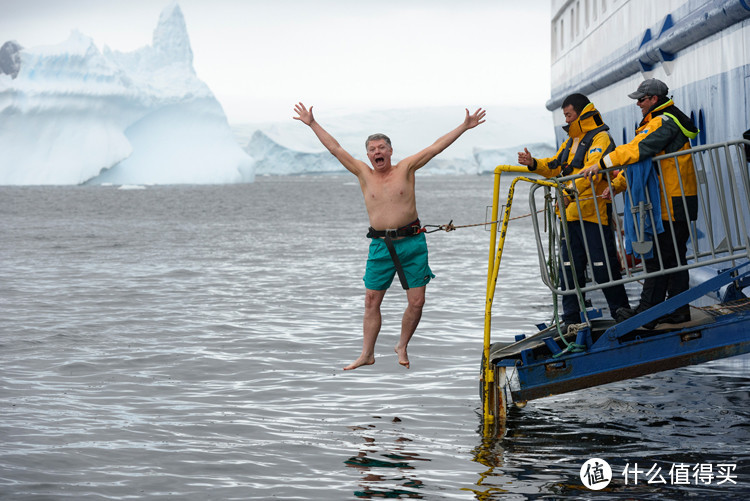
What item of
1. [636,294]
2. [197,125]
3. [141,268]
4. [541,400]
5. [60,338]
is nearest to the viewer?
[541,400]

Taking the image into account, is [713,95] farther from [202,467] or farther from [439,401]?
[202,467]

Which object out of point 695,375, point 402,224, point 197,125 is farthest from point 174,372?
point 197,125

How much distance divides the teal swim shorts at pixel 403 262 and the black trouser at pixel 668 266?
1.44 meters

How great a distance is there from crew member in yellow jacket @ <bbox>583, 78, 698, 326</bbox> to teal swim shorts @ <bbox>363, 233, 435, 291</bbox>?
50.6 inches

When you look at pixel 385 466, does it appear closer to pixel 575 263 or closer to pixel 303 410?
pixel 303 410

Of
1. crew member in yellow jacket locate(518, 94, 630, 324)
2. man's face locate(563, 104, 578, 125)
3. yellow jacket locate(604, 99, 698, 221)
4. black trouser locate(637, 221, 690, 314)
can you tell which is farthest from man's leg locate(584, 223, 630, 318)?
man's face locate(563, 104, 578, 125)

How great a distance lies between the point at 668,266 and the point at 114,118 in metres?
78.0

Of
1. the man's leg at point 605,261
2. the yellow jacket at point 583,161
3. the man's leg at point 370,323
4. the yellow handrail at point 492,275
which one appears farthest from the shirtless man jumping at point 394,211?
the man's leg at point 605,261

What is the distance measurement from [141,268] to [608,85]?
9.47 metres

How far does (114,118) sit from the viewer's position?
263 feet

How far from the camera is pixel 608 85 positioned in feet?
56.0

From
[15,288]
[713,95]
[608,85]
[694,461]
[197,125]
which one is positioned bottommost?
[694,461]

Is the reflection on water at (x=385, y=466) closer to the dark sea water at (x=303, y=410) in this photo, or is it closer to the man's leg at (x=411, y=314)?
the dark sea water at (x=303, y=410)

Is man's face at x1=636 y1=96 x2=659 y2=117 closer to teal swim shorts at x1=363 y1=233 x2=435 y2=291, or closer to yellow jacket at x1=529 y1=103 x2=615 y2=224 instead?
yellow jacket at x1=529 y1=103 x2=615 y2=224
